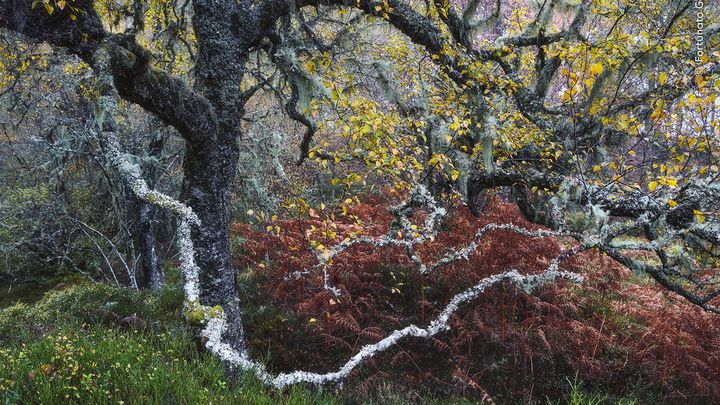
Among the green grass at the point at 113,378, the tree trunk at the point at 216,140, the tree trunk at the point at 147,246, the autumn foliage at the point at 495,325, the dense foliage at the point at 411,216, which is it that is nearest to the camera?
the green grass at the point at 113,378

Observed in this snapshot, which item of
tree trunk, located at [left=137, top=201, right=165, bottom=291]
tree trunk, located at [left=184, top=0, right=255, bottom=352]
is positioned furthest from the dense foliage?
tree trunk, located at [left=137, top=201, right=165, bottom=291]

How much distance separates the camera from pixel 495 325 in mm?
6488

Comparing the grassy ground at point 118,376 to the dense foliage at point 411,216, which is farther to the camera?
the dense foliage at point 411,216

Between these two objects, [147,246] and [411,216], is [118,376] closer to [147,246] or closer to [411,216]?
[411,216]

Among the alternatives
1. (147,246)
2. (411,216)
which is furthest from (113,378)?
(147,246)

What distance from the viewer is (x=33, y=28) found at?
12.8 ft

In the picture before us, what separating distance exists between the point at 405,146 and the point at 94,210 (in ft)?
30.5

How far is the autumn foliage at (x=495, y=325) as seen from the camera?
5773 mm

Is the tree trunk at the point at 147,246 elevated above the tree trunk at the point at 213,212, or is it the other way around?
the tree trunk at the point at 213,212

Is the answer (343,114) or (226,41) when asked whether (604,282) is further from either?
(226,41)

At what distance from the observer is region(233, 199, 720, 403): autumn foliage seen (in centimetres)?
577

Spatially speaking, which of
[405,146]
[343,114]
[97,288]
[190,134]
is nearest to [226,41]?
[190,134]

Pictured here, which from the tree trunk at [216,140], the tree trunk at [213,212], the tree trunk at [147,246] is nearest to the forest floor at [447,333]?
the tree trunk at [213,212]

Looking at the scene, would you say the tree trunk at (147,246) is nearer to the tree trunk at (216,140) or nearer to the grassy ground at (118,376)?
the grassy ground at (118,376)
